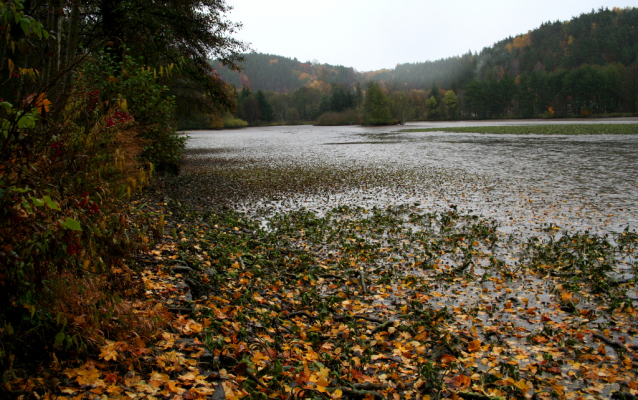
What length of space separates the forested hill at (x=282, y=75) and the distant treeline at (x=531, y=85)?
7726 mm

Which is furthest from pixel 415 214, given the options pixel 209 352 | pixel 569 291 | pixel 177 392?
pixel 177 392

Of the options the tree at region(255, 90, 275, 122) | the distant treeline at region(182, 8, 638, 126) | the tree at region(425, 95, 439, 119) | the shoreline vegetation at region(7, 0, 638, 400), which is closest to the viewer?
the shoreline vegetation at region(7, 0, 638, 400)

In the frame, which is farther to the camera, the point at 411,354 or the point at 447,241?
the point at 447,241

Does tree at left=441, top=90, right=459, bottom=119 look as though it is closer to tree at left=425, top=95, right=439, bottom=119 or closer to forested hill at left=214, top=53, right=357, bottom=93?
tree at left=425, top=95, right=439, bottom=119

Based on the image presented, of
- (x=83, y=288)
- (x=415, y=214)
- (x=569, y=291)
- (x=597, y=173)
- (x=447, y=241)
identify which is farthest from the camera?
(x=597, y=173)

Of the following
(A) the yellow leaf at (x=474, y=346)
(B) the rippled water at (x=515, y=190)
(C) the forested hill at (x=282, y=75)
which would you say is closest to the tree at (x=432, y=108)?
(C) the forested hill at (x=282, y=75)

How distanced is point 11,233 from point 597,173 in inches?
672

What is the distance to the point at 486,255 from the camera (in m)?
6.33

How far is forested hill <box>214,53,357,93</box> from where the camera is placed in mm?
169500

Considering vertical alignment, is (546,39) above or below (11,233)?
above

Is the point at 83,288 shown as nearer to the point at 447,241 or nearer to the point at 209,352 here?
the point at 209,352

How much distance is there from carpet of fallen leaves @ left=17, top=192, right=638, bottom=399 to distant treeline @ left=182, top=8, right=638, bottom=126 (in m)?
69.0

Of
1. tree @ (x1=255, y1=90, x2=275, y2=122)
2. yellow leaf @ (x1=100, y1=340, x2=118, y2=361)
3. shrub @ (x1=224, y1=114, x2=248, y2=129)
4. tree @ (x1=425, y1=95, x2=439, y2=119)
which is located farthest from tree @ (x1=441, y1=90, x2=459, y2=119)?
yellow leaf @ (x1=100, y1=340, x2=118, y2=361)

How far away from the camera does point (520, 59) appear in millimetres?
134875
